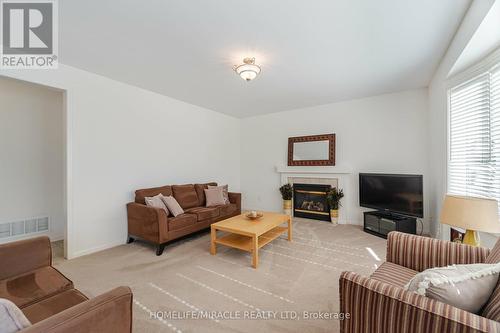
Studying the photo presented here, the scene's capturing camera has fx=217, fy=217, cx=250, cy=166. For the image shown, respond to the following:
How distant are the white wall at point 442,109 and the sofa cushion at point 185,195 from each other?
3.93m

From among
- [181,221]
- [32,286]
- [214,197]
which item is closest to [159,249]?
[181,221]

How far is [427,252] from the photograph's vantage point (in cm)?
167

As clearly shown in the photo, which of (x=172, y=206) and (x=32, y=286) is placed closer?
(x=32, y=286)

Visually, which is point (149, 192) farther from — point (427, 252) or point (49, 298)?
point (427, 252)

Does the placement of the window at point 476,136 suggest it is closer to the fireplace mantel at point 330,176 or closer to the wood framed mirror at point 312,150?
the fireplace mantel at point 330,176

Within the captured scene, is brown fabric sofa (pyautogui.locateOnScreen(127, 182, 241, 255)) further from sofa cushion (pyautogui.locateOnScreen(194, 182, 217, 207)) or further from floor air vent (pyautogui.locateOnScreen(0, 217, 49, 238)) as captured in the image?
floor air vent (pyautogui.locateOnScreen(0, 217, 49, 238))

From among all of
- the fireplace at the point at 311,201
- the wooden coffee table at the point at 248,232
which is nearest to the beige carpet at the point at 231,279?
the wooden coffee table at the point at 248,232

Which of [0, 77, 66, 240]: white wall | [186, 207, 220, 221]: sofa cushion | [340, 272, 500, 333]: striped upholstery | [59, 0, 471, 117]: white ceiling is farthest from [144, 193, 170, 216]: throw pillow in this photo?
[340, 272, 500, 333]: striped upholstery

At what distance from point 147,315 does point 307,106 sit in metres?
4.71

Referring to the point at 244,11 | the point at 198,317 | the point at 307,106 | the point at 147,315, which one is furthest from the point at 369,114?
the point at 147,315

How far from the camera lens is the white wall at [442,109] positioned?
73.7 inches

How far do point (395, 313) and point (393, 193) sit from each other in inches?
129

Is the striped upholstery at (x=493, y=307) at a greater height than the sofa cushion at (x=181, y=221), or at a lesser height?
greater

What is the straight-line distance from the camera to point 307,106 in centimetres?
504
